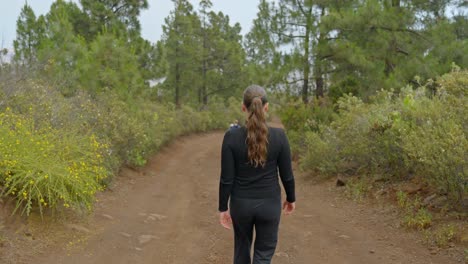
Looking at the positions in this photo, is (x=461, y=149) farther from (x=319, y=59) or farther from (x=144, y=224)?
(x=319, y=59)

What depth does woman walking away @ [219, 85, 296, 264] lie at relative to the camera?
12.5ft

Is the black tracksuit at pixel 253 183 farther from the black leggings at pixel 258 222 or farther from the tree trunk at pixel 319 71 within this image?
the tree trunk at pixel 319 71

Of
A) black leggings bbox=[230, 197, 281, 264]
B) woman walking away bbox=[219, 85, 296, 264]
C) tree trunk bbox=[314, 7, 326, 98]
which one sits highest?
tree trunk bbox=[314, 7, 326, 98]

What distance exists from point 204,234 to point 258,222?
339 centimetres

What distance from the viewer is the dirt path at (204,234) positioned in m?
6.01

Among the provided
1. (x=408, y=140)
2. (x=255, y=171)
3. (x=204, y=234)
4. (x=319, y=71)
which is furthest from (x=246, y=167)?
(x=319, y=71)

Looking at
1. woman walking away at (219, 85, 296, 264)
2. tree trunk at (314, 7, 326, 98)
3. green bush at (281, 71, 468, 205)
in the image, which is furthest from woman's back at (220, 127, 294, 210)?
tree trunk at (314, 7, 326, 98)

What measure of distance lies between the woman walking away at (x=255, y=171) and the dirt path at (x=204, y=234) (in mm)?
2112

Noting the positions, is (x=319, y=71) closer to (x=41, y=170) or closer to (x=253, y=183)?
(x=41, y=170)

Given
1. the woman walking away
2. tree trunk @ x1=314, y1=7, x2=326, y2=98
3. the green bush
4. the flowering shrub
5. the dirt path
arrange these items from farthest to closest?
tree trunk @ x1=314, y1=7, x2=326, y2=98
the green bush
the flowering shrub
the dirt path
the woman walking away

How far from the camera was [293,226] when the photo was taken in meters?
7.79

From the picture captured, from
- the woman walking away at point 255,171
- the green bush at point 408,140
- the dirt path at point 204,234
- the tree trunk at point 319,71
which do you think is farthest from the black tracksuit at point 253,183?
the tree trunk at point 319,71

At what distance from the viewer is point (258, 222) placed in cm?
399

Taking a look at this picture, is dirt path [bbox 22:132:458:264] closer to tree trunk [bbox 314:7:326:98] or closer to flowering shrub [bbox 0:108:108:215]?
flowering shrub [bbox 0:108:108:215]
